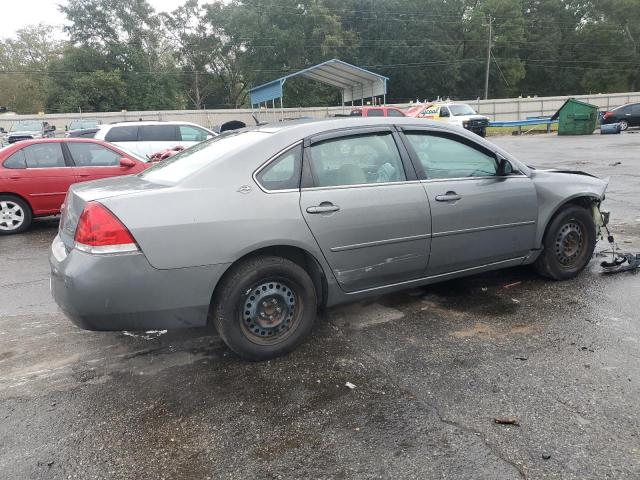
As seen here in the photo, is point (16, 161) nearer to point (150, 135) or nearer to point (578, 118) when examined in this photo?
point (150, 135)

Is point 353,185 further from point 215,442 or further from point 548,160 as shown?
point 548,160

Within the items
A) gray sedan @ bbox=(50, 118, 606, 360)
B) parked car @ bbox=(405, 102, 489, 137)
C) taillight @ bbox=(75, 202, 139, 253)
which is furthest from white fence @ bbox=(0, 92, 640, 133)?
taillight @ bbox=(75, 202, 139, 253)

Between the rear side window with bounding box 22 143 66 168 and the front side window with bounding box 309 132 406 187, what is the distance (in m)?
6.24

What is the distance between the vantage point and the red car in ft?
25.2

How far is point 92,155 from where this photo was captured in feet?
27.3

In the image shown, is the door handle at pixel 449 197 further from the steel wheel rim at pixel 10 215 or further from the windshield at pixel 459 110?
the windshield at pixel 459 110

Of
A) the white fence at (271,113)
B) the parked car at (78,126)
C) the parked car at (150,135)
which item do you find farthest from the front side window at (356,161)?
the white fence at (271,113)

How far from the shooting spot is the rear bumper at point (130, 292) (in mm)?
2848

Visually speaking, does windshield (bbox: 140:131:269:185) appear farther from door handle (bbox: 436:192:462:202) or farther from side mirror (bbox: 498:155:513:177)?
side mirror (bbox: 498:155:513:177)

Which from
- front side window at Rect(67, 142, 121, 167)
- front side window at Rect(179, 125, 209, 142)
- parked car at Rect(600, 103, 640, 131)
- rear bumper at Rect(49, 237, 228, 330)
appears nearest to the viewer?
rear bumper at Rect(49, 237, 228, 330)

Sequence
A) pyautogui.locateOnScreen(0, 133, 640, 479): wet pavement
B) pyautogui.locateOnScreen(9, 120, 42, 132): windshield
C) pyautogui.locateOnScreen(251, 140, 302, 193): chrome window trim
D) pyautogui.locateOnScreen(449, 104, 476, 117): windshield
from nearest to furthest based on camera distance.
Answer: pyautogui.locateOnScreen(0, 133, 640, 479): wet pavement, pyautogui.locateOnScreen(251, 140, 302, 193): chrome window trim, pyautogui.locateOnScreen(449, 104, 476, 117): windshield, pyautogui.locateOnScreen(9, 120, 42, 132): windshield

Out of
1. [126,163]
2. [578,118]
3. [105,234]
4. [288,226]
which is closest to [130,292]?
[105,234]

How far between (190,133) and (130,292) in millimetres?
10775

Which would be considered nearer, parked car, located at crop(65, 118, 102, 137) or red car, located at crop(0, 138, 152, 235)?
red car, located at crop(0, 138, 152, 235)
